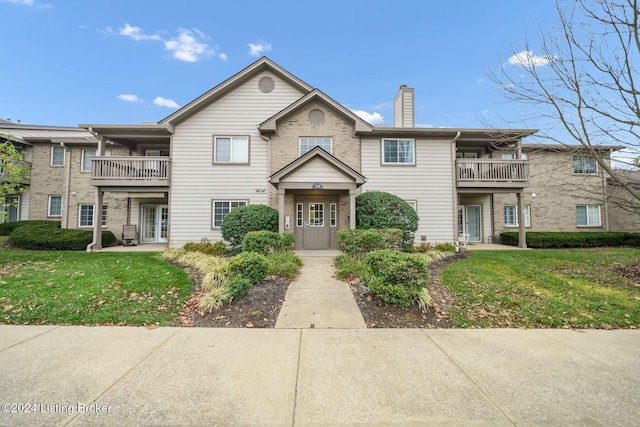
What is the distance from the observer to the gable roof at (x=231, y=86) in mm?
13375

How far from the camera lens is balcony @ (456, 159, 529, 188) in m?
13.8

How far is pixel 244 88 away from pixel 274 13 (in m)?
4.67

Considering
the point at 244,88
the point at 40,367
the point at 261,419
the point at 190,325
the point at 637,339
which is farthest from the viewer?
the point at 244,88

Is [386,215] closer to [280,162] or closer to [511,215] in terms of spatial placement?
[280,162]

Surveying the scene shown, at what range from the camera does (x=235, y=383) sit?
10.2 ft

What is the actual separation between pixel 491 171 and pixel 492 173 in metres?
0.12

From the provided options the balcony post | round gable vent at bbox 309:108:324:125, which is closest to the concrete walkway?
round gable vent at bbox 309:108:324:125

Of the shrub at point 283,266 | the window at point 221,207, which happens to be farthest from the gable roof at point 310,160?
the shrub at point 283,266

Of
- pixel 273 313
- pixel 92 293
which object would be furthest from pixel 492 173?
pixel 92 293

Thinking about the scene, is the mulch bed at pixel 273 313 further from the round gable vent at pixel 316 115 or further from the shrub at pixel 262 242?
the round gable vent at pixel 316 115

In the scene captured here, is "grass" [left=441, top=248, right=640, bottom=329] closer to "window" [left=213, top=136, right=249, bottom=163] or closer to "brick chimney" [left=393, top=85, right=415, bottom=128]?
"brick chimney" [left=393, top=85, right=415, bottom=128]

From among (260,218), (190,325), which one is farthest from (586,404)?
(260,218)

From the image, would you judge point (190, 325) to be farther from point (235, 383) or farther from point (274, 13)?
point (274, 13)

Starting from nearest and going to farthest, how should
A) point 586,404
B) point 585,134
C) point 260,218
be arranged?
point 586,404 < point 585,134 < point 260,218
